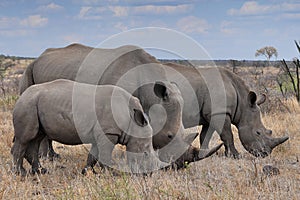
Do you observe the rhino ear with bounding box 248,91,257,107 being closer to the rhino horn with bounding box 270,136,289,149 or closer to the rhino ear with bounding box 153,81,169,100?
the rhino horn with bounding box 270,136,289,149

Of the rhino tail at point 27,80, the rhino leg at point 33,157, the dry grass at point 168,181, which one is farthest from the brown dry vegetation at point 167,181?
the rhino tail at point 27,80

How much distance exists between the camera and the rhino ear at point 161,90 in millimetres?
7078

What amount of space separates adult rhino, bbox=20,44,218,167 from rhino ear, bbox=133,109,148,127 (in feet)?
1.88

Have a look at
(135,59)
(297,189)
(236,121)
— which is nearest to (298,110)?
(236,121)

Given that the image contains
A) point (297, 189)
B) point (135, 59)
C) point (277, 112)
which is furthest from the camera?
point (277, 112)

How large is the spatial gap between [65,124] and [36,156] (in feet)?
2.83

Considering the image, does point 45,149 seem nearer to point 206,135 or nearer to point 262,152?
point 206,135

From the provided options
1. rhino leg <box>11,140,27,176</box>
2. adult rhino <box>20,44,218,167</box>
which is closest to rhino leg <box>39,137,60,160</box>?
adult rhino <box>20,44,218,167</box>

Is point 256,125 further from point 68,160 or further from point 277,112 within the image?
point 277,112

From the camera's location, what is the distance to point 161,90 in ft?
23.4

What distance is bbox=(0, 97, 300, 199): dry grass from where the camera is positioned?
5008mm

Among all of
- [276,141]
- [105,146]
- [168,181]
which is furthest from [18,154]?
[276,141]

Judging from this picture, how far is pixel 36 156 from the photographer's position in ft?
23.6

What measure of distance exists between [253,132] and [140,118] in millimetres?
3432
